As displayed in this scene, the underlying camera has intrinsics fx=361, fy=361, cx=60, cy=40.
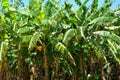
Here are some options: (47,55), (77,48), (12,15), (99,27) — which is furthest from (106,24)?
(12,15)

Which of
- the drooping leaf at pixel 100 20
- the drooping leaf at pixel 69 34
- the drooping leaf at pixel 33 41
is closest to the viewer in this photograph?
the drooping leaf at pixel 33 41

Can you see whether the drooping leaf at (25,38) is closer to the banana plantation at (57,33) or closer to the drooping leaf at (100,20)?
the banana plantation at (57,33)

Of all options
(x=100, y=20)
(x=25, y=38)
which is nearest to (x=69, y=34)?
(x=100, y=20)

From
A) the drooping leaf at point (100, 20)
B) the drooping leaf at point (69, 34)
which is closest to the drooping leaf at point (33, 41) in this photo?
the drooping leaf at point (69, 34)

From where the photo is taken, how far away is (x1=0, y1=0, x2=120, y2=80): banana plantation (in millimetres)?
8297

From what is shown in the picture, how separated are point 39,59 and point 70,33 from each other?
1816 millimetres

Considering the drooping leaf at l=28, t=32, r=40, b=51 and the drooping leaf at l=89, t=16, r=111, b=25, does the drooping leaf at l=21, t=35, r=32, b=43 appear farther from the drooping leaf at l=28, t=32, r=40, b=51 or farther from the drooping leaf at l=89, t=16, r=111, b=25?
the drooping leaf at l=89, t=16, r=111, b=25

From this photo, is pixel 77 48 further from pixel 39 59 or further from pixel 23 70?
pixel 23 70

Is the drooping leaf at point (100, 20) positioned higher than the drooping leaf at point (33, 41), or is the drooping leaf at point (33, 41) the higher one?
the drooping leaf at point (100, 20)

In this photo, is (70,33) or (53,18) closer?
(70,33)

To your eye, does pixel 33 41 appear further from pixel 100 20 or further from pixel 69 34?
pixel 100 20

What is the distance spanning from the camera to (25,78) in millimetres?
10531

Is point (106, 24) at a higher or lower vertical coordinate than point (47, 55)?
higher

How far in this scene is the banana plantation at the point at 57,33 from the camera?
27.2 ft
